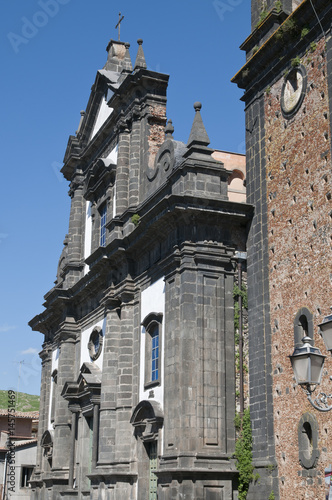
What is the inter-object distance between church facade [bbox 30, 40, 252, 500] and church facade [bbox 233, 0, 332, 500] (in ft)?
3.20

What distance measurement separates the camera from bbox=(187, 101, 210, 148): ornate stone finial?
787 inches

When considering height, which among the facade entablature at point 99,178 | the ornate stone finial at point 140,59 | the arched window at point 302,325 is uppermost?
the ornate stone finial at point 140,59

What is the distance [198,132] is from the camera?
20.2 metres

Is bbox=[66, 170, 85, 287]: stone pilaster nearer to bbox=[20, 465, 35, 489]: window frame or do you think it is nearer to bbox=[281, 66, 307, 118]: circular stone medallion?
bbox=[281, 66, 307, 118]: circular stone medallion

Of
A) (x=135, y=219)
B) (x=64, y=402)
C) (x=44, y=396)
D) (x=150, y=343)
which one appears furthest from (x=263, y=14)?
(x=44, y=396)

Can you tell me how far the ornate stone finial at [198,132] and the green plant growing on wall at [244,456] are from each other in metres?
7.16

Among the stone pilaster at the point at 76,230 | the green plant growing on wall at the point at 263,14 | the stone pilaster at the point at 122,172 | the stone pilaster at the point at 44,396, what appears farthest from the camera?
the stone pilaster at the point at 44,396

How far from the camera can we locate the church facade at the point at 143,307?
18.1m

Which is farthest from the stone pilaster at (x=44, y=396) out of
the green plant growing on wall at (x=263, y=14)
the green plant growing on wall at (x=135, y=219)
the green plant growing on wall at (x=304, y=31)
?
the green plant growing on wall at (x=304, y=31)

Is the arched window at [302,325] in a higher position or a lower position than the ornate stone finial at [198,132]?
lower

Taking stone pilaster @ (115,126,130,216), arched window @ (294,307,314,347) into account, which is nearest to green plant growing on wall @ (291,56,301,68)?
arched window @ (294,307,314,347)

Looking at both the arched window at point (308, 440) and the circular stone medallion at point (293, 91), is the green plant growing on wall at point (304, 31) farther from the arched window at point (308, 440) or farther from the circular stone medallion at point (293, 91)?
the arched window at point (308, 440)

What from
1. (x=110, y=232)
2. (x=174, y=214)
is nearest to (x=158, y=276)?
(x=174, y=214)

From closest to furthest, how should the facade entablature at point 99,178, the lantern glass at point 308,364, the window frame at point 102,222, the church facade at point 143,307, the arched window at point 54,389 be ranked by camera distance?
the lantern glass at point 308,364, the church facade at point 143,307, the facade entablature at point 99,178, the window frame at point 102,222, the arched window at point 54,389
